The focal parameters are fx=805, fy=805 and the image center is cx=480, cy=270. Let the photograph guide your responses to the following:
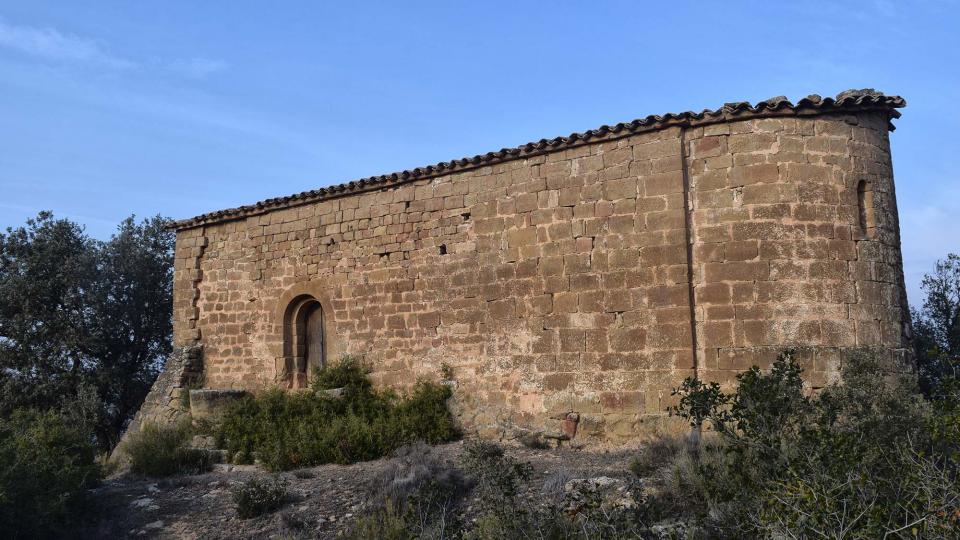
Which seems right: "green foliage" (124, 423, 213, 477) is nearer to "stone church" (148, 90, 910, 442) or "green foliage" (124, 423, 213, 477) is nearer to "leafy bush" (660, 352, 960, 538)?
"stone church" (148, 90, 910, 442)

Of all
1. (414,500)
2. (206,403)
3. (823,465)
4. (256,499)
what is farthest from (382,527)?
(206,403)

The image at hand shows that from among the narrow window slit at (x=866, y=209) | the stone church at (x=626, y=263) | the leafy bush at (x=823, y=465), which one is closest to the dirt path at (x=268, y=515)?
the stone church at (x=626, y=263)

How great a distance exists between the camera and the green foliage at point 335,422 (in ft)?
35.5

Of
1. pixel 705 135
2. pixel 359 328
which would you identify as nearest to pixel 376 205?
pixel 359 328

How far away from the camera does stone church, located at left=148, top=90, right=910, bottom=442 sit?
9.62 metres

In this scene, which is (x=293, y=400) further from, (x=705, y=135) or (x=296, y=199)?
(x=705, y=135)

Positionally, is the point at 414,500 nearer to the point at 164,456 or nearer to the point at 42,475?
the point at 42,475

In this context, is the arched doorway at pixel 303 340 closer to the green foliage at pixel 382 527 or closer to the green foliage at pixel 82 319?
the green foliage at pixel 82 319

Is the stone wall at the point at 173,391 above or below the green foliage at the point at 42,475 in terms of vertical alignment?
above

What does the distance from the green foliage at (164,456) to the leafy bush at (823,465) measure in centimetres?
664

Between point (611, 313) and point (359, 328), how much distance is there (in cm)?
444

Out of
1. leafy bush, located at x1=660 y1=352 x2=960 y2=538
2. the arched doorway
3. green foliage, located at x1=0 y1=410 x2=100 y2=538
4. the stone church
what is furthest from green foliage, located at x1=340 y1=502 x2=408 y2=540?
the arched doorway

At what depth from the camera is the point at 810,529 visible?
511cm

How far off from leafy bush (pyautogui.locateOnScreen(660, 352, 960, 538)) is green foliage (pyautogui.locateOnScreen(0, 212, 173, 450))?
12160 millimetres
